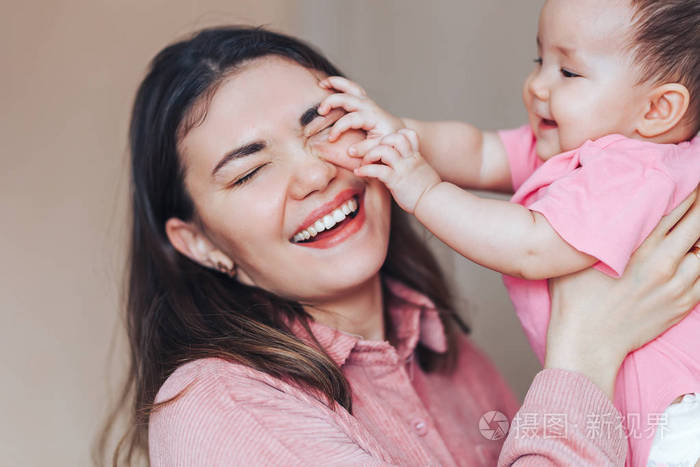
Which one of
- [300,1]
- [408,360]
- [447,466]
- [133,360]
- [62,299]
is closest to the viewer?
[447,466]

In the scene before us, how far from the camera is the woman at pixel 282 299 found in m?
1.05

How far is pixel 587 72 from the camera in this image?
1.12 m

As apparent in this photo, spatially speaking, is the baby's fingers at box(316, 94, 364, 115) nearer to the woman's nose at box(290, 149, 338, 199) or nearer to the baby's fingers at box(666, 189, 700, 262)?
the woman's nose at box(290, 149, 338, 199)

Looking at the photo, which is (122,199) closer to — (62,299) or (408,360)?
(62,299)

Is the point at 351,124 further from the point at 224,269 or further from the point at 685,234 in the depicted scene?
the point at 685,234

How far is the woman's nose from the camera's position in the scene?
1.21 m

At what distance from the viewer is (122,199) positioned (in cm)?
182

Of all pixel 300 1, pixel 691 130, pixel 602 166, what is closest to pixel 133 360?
pixel 602 166

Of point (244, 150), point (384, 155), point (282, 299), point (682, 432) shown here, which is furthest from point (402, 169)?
point (682, 432)

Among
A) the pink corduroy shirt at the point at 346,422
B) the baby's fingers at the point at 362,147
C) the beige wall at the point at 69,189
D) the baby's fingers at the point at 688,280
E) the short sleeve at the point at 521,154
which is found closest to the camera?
the pink corduroy shirt at the point at 346,422

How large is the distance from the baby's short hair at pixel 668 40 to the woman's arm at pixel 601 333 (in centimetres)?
21

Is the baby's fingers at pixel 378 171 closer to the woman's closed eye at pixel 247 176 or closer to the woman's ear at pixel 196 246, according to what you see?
the woman's closed eye at pixel 247 176

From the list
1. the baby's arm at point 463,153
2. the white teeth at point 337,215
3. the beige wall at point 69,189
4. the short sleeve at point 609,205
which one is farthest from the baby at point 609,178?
the beige wall at point 69,189

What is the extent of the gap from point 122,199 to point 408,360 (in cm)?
88
